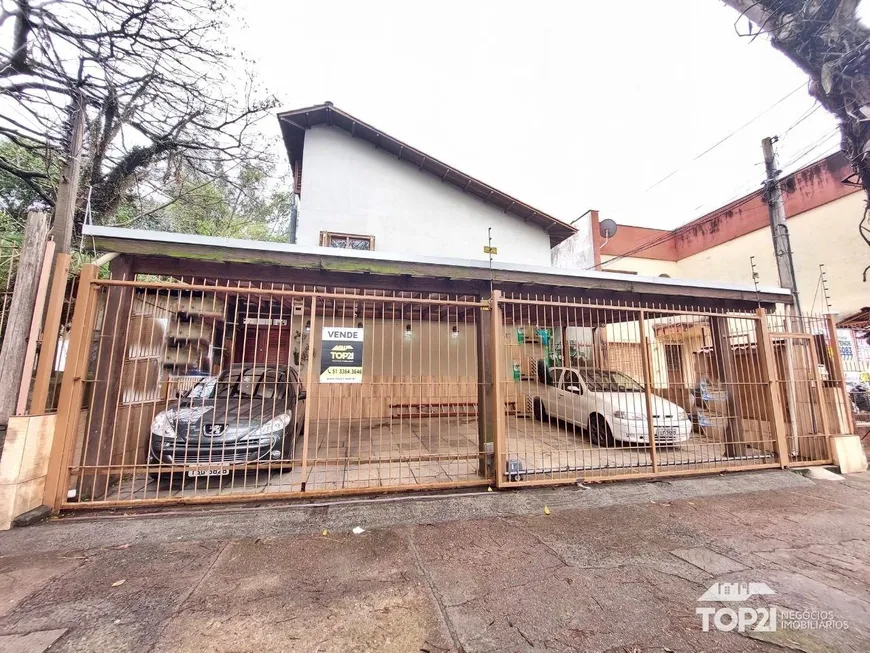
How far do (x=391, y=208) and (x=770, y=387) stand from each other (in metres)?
9.18

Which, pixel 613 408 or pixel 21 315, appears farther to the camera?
pixel 613 408

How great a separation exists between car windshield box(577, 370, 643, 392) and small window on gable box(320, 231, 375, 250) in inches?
248

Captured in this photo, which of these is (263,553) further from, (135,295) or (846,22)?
(846,22)

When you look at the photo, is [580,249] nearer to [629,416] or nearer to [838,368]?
[838,368]

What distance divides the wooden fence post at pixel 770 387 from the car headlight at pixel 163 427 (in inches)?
346

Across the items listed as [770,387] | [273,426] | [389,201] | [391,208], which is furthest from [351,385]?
[770,387]

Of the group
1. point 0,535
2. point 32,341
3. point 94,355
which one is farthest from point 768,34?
point 0,535

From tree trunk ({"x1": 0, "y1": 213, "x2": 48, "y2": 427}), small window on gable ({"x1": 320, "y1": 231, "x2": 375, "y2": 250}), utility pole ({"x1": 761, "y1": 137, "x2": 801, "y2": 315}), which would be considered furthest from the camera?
small window on gable ({"x1": 320, "y1": 231, "x2": 375, "y2": 250})

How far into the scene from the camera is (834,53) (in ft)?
11.9

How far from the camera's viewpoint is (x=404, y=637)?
2072 millimetres

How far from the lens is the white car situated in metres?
6.04

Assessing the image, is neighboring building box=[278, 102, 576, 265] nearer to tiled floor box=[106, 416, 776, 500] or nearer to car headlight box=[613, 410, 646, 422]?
car headlight box=[613, 410, 646, 422]

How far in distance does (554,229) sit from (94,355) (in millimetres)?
11487

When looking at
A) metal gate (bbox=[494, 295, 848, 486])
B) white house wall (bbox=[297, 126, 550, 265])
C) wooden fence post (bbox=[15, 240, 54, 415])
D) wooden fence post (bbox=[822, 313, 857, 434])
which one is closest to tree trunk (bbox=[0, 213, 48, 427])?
wooden fence post (bbox=[15, 240, 54, 415])
